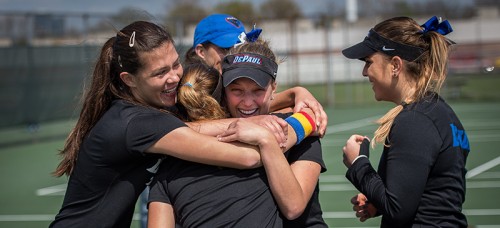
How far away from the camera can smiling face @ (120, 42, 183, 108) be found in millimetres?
3270

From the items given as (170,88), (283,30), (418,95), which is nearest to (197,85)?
(170,88)

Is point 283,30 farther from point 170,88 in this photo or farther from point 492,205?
point 170,88

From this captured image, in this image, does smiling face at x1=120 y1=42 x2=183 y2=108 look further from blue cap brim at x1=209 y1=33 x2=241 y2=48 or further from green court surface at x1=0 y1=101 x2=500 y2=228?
green court surface at x1=0 y1=101 x2=500 y2=228

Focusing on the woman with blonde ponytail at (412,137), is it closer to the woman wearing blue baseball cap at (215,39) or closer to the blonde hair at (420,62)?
the blonde hair at (420,62)

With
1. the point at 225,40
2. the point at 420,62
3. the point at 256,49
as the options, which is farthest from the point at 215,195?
the point at 225,40

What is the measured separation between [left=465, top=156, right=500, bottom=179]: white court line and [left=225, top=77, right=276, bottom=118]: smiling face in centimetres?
761

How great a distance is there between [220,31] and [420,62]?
1.85 m

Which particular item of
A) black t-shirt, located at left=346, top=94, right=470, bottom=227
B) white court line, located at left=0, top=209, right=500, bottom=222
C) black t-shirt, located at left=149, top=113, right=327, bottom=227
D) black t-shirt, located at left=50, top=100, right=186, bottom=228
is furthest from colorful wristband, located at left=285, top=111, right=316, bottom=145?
white court line, located at left=0, top=209, right=500, bottom=222

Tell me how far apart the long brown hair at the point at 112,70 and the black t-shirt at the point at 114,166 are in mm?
78

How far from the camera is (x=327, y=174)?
11.2 m

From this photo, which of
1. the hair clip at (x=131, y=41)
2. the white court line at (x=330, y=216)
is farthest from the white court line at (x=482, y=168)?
the hair clip at (x=131, y=41)

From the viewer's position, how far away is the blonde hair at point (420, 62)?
11.3ft

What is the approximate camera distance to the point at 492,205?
8.63 meters

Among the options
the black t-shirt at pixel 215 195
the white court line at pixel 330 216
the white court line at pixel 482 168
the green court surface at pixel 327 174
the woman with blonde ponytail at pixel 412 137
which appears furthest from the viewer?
the white court line at pixel 482 168
